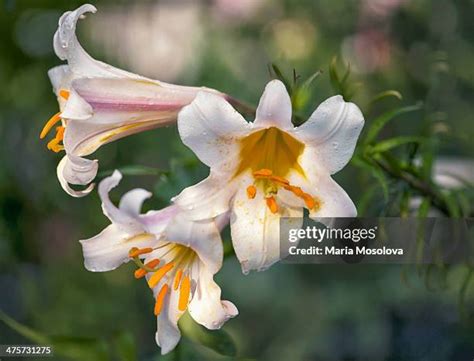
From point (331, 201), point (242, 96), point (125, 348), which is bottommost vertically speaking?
point (125, 348)

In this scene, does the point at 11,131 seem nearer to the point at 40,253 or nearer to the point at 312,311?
the point at 40,253

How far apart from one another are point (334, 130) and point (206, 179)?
7cm

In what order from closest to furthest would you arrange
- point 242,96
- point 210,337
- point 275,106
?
1. point 275,106
2. point 210,337
3. point 242,96

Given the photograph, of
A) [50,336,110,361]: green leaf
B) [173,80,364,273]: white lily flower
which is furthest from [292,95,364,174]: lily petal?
[50,336,110,361]: green leaf

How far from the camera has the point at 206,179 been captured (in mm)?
387

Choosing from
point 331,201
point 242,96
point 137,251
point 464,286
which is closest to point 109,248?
point 137,251

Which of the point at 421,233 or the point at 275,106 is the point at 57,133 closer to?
the point at 275,106

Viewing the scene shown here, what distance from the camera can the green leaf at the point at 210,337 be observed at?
48cm

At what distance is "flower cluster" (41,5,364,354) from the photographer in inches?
14.7

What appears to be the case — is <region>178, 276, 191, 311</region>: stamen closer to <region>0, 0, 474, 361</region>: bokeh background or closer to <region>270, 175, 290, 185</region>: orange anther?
<region>270, 175, 290, 185</region>: orange anther

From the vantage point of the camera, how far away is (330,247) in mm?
462

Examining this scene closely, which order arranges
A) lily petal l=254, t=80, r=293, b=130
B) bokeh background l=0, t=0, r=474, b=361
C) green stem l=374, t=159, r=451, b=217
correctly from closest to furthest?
lily petal l=254, t=80, r=293, b=130 < green stem l=374, t=159, r=451, b=217 < bokeh background l=0, t=0, r=474, b=361

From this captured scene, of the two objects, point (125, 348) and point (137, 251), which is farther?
point (125, 348)

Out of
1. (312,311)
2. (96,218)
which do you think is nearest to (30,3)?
(96,218)
